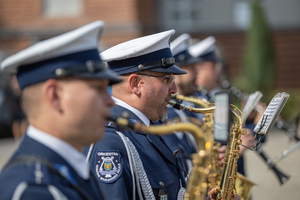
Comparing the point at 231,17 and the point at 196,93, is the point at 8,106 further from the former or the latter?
the point at 231,17

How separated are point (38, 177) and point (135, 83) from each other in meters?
1.25

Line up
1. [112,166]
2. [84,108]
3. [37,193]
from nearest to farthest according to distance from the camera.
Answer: [37,193] → [84,108] → [112,166]

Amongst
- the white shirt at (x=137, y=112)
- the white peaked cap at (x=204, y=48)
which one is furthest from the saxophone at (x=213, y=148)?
the white peaked cap at (x=204, y=48)

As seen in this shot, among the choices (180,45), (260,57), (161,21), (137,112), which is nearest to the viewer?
(137,112)

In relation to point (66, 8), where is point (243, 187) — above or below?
above

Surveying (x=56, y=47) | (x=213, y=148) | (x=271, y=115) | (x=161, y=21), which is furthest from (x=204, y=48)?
(x=161, y=21)

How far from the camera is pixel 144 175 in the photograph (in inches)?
92.6

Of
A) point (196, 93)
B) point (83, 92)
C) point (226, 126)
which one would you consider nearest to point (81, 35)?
point (83, 92)

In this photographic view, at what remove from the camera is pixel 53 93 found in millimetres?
1576

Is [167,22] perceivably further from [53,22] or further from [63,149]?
[63,149]

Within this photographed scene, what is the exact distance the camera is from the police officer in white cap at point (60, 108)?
1553 millimetres

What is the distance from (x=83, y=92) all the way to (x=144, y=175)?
928 mm

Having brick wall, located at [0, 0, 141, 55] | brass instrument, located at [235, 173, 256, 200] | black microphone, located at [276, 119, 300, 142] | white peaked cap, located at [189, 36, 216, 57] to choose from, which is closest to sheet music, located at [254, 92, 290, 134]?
brass instrument, located at [235, 173, 256, 200]

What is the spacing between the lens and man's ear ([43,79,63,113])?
5.16 ft
